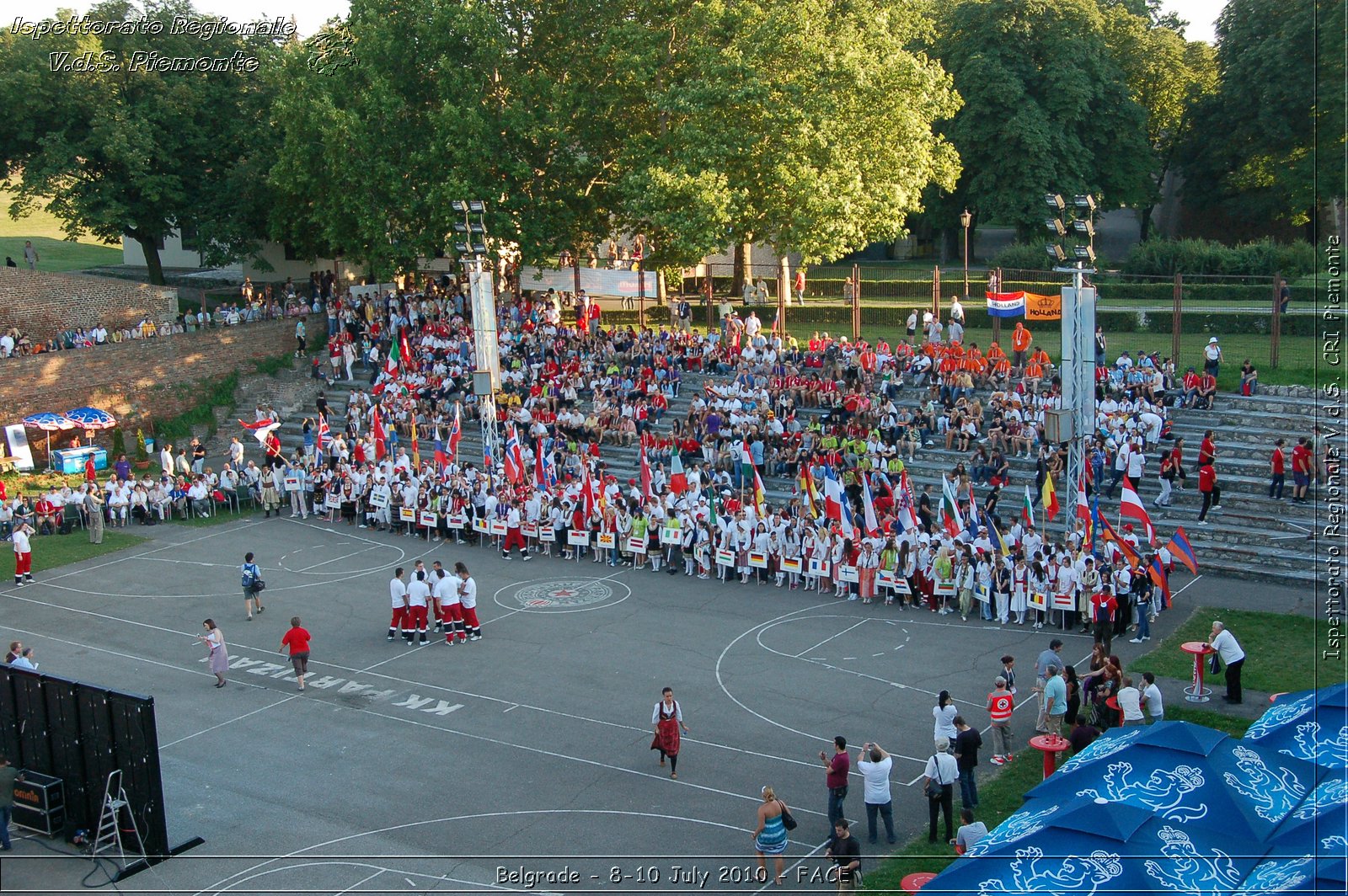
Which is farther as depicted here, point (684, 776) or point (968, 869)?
point (684, 776)

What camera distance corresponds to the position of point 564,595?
25.1 metres

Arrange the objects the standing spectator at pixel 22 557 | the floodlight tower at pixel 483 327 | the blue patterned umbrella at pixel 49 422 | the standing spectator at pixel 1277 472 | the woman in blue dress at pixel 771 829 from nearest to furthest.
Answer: the woman in blue dress at pixel 771 829, the standing spectator at pixel 1277 472, the standing spectator at pixel 22 557, the floodlight tower at pixel 483 327, the blue patterned umbrella at pixel 49 422

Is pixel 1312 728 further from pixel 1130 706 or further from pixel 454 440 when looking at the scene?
pixel 454 440

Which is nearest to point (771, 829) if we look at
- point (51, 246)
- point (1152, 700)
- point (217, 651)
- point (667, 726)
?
point (667, 726)

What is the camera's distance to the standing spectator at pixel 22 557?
1071 inches

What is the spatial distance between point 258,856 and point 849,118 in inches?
1120

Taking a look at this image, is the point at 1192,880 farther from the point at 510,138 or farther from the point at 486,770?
the point at 510,138

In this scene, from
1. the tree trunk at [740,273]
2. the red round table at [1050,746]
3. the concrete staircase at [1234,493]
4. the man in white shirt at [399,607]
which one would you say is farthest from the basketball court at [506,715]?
the tree trunk at [740,273]

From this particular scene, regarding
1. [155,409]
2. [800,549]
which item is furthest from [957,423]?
[155,409]

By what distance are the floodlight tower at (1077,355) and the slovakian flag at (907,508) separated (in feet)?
9.83

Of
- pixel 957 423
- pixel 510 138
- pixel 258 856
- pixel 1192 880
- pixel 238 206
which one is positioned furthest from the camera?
pixel 238 206

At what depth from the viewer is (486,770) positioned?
17.2 meters

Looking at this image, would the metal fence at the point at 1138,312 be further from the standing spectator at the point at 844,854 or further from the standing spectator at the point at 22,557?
the standing spectator at the point at 844,854

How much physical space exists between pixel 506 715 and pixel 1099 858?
996cm
